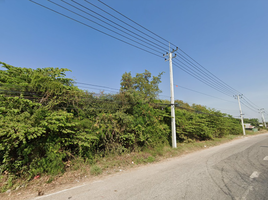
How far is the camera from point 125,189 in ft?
12.1

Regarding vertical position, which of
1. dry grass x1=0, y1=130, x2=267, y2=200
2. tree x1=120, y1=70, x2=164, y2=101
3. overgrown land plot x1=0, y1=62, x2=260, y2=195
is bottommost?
dry grass x1=0, y1=130, x2=267, y2=200

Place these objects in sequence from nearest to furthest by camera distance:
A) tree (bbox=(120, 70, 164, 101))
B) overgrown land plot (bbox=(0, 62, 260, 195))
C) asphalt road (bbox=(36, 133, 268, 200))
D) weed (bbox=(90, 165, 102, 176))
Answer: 1. asphalt road (bbox=(36, 133, 268, 200))
2. overgrown land plot (bbox=(0, 62, 260, 195))
3. weed (bbox=(90, 165, 102, 176))
4. tree (bbox=(120, 70, 164, 101))

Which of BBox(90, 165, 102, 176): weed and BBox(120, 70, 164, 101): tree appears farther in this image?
BBox(120, 70, 164, 101): tree

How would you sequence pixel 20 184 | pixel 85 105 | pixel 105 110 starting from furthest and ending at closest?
1. pixel 105 110
2. pixel 85 105
3. pixel 20 184

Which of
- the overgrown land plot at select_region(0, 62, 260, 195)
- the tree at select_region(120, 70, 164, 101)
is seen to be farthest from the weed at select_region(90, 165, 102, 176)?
the tree at select_region(120, 70, 164, 101)

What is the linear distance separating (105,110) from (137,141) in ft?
9.72

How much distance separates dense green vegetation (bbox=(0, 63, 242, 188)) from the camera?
4.45 m

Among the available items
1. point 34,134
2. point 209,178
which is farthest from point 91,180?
point 209,178

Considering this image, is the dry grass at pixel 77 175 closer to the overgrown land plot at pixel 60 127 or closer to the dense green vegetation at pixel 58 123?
the overgrown land plot at pixel 60 127

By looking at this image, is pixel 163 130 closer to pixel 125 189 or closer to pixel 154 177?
pixel 154 177

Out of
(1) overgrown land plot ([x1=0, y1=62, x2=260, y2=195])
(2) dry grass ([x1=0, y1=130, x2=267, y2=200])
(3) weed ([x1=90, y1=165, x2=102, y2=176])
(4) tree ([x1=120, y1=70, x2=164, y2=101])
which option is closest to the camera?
(2) dry grass ([x1=0, y1=130, x2=267, y2=200])

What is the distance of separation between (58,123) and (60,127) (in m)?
0.33

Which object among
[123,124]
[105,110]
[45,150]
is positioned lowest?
[45,150]

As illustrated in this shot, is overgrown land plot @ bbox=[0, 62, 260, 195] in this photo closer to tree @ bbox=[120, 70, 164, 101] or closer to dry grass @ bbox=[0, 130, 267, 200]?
dry grass @ bbox=[0, 130, 267, 200]
